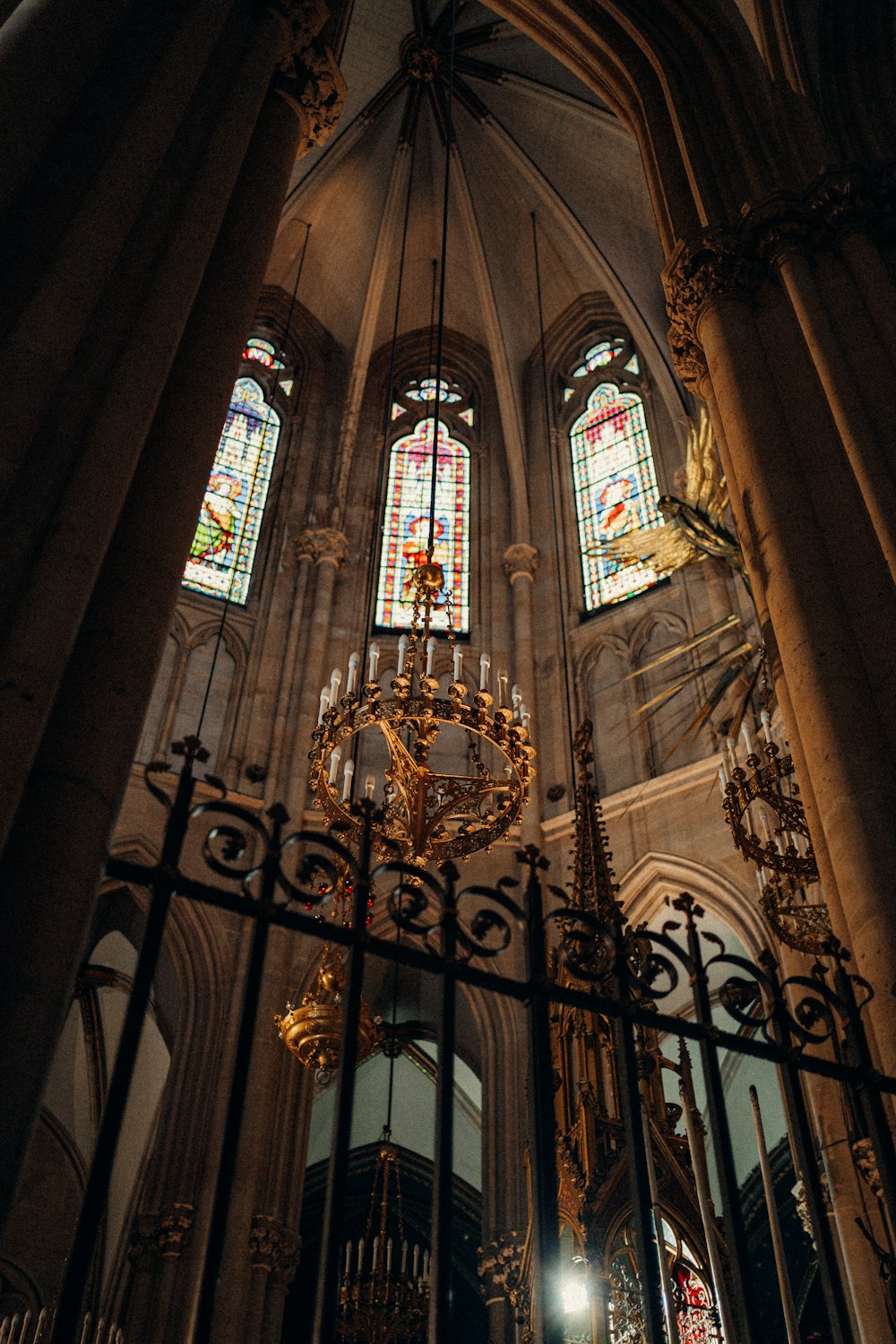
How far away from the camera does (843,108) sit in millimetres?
6758

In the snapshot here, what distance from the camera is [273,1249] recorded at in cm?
806

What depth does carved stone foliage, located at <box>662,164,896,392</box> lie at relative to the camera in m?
5.37

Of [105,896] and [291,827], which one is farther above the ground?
[291,827]

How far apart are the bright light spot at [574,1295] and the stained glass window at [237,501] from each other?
810 cm

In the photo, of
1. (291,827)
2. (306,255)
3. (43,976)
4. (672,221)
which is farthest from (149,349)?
(306,255)

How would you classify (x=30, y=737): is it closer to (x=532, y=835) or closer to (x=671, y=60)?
(x=671, y=60)

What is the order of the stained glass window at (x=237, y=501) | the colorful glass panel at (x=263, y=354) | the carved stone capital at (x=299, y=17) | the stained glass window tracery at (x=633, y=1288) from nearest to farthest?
the carved stone capital at (x=299, y=17) < the stained glass window tracery at (x=633, y=1288) < the stained glass window at (x=237, y=501) < the colorful glass panel at (x=263, y=354)

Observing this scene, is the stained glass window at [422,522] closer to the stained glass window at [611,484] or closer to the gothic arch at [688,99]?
the stained glass window at [611,484]

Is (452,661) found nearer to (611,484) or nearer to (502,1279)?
(502,1279)

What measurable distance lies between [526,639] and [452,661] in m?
3.77

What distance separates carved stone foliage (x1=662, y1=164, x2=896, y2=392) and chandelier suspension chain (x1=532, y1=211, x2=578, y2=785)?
4.79 meters

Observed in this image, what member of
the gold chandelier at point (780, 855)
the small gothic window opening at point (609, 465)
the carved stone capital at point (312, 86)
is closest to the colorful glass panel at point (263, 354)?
the small gothic window opening at point (609, 465)

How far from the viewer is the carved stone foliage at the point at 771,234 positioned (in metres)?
5.37

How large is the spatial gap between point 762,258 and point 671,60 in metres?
2.25
